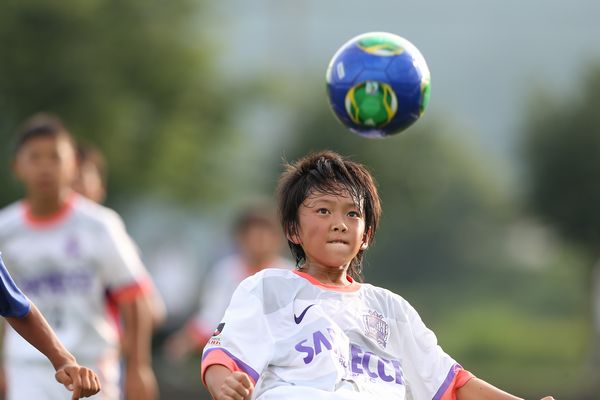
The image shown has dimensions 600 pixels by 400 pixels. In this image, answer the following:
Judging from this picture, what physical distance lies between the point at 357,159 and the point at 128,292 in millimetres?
25769

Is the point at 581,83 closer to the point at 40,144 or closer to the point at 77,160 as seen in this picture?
the point at 77,160

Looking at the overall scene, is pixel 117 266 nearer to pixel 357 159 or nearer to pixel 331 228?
pixel 331 228

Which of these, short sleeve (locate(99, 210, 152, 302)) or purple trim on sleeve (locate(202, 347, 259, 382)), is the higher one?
purple trim on sleeve (locate(202, 347, 259, 382))

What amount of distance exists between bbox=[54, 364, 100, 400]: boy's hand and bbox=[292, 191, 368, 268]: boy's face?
3.41 feet

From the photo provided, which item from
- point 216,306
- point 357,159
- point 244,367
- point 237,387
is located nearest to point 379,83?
point 244,367

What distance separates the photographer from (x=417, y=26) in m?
92.9

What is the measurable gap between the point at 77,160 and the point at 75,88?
2141 centimetres

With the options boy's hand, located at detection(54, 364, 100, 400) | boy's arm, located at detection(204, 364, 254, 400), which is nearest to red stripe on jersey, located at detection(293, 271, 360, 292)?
boy's arm, located at detection(204, 364, 254, 400)

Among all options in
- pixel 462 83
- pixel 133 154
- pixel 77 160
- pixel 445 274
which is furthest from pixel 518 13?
pixel 77 160

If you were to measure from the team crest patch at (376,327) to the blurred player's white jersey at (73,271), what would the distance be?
10.2ft

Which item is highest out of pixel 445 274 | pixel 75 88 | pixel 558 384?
pixel 75 88

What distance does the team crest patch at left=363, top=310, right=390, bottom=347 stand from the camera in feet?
19.3

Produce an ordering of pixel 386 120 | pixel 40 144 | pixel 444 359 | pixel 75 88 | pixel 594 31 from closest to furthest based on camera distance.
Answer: pixel 444 359 → pixel 386 120 → pixel 40 144 → pixel 75 88 → pixel 594 31

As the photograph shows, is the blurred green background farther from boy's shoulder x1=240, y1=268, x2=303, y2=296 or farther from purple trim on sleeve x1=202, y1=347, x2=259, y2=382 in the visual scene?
purple trim on sleeve x1=202, y1=347, x2=259, y2=382
